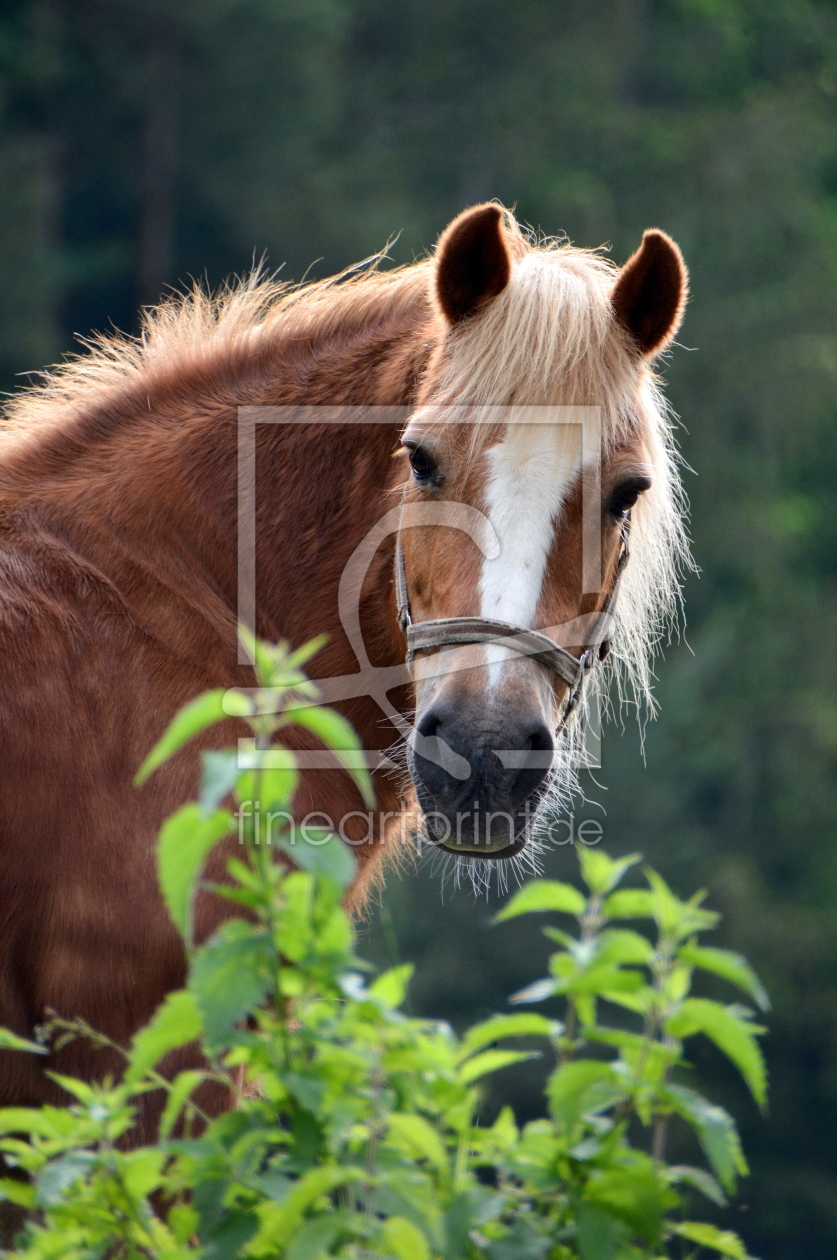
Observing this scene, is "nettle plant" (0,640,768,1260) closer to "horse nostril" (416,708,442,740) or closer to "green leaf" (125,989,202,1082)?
"green leaf" (125,989,202,1082)

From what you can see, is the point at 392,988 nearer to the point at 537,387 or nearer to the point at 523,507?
the point at 523,507

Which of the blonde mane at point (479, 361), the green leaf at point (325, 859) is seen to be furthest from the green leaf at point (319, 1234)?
the blonde mane at point (479, 361)

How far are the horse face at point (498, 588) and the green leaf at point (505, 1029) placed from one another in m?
0.82

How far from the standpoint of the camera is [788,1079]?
1711cm

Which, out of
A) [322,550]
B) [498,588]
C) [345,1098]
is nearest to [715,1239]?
[345,1098]

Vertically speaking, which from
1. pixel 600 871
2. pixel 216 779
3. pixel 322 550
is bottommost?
pixel 600 871

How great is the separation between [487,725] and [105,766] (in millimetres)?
761

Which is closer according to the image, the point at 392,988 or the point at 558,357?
the point at 392,988

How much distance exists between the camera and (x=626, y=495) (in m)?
2.29

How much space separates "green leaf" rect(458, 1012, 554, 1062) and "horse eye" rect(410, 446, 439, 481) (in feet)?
4.29

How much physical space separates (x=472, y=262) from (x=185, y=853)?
174cm

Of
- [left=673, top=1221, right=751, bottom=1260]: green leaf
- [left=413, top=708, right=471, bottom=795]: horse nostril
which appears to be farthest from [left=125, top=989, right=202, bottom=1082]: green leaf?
[left=413, top=708, right=471, bottom=795]: horse nostril

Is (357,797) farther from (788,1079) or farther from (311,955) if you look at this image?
(788,1079)

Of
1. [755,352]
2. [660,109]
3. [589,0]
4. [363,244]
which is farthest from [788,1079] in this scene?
[589,0]
